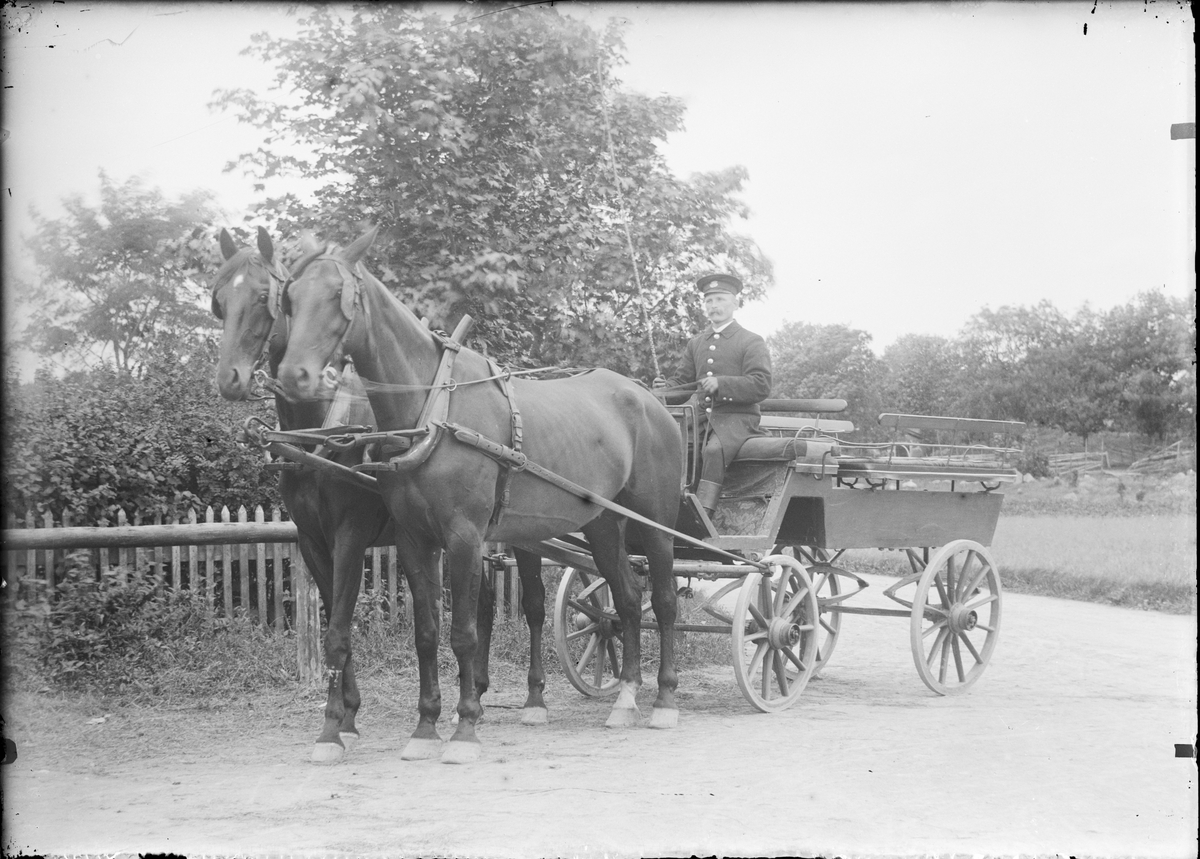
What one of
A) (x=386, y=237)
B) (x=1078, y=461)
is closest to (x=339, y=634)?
(x=386, y=237)

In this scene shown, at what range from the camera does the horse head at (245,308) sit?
507 cm

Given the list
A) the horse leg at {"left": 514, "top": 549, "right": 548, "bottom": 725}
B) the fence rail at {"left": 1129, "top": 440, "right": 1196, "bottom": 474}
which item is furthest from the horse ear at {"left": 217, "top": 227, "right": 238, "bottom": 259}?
the fence rail at {"left": 1129, "top": 440, "right": 1196, "bottom": 474}

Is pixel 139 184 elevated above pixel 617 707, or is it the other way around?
pixel 139 184

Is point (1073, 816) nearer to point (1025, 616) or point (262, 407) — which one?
point (262, 407)

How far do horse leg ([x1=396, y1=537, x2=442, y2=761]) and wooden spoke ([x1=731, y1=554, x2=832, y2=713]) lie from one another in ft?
5.94

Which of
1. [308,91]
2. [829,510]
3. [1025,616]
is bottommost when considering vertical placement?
[1025,616]

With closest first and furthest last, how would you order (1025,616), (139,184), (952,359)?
(139,184), (1025,616), (952,359)

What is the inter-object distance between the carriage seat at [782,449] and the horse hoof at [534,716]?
80.3 inches

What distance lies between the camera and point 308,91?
8.34 metres

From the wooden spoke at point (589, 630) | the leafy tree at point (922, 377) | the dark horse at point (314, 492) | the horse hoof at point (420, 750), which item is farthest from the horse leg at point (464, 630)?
the leafy tree at point (922, 377)

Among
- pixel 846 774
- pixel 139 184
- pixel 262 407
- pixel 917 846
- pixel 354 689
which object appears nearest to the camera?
pixel 917 846

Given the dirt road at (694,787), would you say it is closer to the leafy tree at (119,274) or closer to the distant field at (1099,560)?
the leafy tree at (119,274)

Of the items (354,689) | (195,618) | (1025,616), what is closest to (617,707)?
(354,689)

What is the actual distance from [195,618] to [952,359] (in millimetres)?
31741
